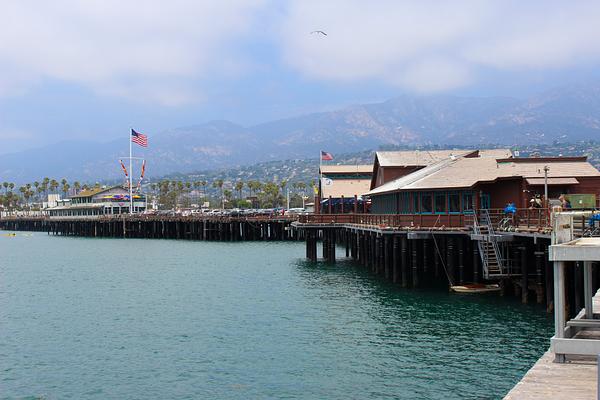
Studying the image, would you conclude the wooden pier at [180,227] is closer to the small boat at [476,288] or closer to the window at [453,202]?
the window at [453,202]

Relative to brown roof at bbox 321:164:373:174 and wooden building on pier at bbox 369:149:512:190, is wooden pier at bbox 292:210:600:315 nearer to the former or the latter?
wooden building on pier at bbox 369:149:512:190

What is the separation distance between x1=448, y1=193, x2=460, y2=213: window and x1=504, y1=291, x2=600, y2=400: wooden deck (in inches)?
1105

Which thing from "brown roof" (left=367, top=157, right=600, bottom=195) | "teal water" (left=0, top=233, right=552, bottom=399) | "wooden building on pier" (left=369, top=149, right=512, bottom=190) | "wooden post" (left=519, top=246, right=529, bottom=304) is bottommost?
"teal water" (left=0, top=233, right=552, bottom=399)

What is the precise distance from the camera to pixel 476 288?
38781mm

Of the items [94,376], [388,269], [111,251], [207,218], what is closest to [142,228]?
[207,218]

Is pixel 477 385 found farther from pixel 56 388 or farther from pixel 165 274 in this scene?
pixel 165 274

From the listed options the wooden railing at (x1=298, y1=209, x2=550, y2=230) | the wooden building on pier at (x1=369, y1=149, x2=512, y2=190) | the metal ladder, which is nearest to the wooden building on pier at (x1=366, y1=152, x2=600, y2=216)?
the wooden railing at (x1=298, y1=209, x2=550, y2=230)

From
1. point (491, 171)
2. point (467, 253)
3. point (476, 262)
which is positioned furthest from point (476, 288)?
point (491, 171)

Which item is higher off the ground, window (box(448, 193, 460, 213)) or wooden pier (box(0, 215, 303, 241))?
window (box(448, 193, 460, 213))

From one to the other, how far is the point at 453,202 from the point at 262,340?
61.0ft

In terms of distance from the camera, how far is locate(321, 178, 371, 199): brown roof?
8144cm

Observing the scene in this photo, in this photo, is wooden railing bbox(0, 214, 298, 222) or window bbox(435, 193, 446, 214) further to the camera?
wooden railing bbox(0, 214, 298, 222)

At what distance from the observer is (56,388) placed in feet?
75.9

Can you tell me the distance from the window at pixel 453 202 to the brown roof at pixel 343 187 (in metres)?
37.4
